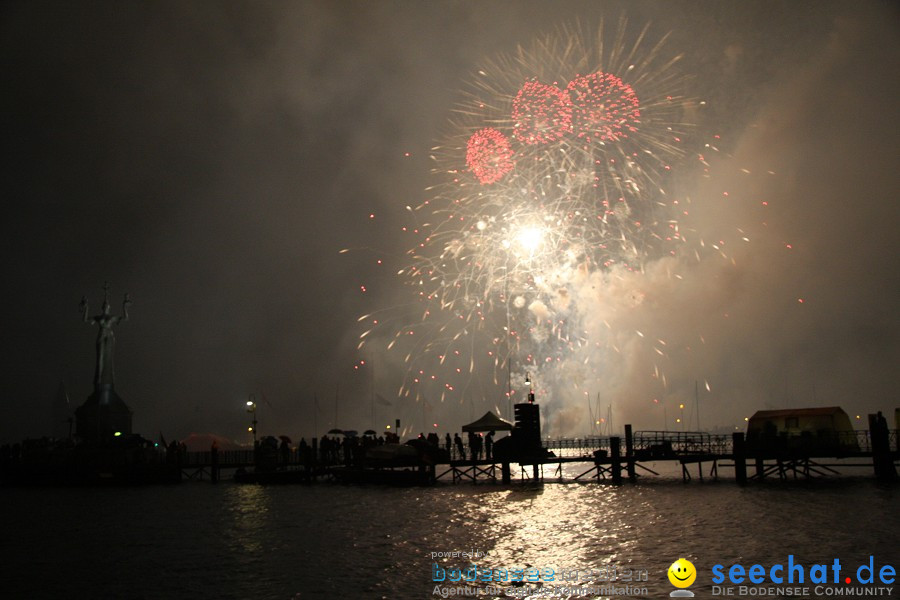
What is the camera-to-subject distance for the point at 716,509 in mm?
32969

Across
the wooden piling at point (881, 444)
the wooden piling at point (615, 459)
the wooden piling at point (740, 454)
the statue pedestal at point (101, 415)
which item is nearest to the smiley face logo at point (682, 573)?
the wooden piling at point (740, 454)

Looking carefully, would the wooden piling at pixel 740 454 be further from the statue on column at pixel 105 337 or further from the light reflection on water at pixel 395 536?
the statue on column at pixel 105 337

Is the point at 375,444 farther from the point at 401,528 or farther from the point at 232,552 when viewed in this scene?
the point at 232,552

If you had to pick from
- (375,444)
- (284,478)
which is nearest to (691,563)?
(375,444)

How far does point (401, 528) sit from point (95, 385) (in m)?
67.1

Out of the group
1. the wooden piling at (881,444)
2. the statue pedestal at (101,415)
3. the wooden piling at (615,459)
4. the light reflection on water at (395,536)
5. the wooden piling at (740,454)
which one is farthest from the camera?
the statue pedestal at (101,415)

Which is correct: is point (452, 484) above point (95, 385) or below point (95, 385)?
below

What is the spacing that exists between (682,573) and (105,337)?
7907cm

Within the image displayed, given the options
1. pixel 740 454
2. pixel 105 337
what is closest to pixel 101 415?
pixel 105 337

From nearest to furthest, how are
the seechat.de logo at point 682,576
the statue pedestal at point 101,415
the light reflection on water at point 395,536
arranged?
1. the seechat.de logo at point 682,576
2. the light reflection on water at point 395,536
3. the statue pedestal at point 101,415

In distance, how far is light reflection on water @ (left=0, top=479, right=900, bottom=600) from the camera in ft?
67.2

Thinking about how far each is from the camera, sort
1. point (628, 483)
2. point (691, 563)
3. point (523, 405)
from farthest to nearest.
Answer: point (628, 483) < point (523, 405) < point (691, 563)

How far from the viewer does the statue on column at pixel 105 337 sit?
83062 mm

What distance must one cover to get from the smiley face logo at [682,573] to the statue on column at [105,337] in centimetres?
7682
